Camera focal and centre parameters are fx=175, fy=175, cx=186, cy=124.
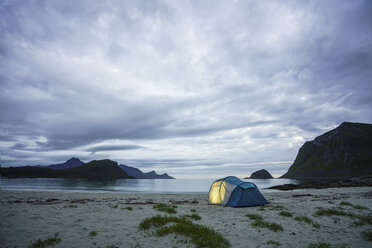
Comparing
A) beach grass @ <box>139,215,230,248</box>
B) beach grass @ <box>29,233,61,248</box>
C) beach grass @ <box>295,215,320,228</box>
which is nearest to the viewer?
beach grass @ <box>29,233,61,248</box>

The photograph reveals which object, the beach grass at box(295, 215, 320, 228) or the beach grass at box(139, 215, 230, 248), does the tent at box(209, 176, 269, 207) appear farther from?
the beach grass at box(139, 215, 230, 248)

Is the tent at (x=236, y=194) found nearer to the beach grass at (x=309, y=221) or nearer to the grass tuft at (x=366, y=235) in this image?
the beach grass at (x=309, y=221)

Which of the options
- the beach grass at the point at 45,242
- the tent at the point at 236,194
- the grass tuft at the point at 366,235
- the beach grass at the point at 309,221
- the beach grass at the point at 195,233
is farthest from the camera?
the tent at the point at 236,194

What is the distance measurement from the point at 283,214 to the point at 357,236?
4.56m

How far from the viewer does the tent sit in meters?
17.5

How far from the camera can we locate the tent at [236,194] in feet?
57.4

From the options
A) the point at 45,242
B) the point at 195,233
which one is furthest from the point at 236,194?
the point at 45,242

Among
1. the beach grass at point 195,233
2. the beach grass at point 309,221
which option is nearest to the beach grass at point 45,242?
the beach grass at point 195,233

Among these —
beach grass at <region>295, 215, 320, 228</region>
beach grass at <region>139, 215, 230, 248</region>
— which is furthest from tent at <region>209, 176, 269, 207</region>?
beach grass at <region>139, 215, 230, 248</region>

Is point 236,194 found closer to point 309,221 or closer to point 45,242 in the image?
point 309,221

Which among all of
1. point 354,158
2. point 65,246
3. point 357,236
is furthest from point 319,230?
point 354,158

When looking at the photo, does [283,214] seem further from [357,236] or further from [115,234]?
[115,234]

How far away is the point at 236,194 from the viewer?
18.0 m

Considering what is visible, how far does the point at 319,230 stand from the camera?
911 cm
